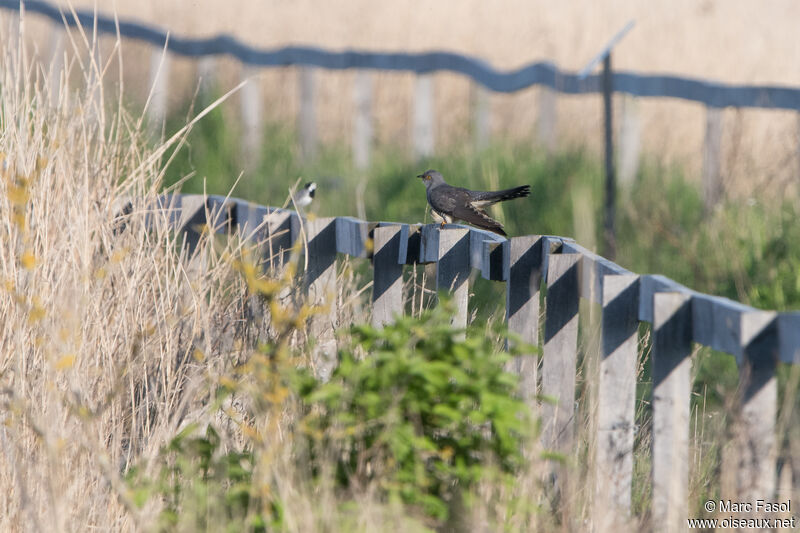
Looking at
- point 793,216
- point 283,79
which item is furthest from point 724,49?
point 793,216

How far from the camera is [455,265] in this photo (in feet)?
14.7

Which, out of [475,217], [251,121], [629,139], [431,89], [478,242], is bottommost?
[251,121]

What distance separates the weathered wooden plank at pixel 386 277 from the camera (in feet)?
15.2

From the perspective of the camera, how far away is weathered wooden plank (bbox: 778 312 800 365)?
8.65ft

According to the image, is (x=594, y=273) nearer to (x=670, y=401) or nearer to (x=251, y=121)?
(x=670, y=401)

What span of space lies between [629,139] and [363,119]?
3184mm

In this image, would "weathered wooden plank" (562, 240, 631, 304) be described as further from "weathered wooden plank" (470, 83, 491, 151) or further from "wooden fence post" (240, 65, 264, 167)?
"wooden fence post" (240, 65, 264, 167)

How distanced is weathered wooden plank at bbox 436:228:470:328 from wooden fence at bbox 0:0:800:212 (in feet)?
12.1

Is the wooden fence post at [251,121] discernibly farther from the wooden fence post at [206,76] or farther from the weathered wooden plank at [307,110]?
the weathered wooden plank at [307,110]

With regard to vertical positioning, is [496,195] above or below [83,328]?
above

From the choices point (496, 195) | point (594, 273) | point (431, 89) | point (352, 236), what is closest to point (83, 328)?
point (352, 236)

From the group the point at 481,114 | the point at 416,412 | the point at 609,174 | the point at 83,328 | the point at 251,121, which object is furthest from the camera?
the point at 251,121

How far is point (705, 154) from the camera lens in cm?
920

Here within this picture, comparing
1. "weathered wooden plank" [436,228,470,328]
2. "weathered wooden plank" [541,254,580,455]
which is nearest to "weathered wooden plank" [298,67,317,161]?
"weathered wooden plank" [436,228,470,328]
